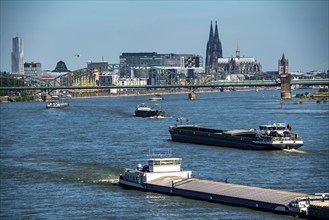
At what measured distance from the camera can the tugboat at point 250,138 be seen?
216ft

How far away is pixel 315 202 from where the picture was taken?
3869 cm

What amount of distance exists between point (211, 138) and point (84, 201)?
29.8 m

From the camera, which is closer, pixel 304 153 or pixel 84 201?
pixel 84 201

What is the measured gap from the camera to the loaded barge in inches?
1522

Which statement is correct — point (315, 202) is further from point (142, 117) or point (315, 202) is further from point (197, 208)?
point (142, 117)

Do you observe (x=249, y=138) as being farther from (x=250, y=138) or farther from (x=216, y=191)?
(x=216, y=191)

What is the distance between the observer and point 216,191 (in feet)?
141

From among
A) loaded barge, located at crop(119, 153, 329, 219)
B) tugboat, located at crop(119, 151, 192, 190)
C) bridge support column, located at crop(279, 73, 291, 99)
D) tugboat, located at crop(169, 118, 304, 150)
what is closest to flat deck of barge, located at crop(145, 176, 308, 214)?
loaded barge, located at crop(119, 153, 329, 219)

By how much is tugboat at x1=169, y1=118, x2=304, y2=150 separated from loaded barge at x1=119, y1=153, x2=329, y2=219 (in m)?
18.0

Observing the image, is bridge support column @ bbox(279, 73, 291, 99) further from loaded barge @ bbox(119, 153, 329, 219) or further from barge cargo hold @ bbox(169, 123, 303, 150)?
loaded barge @ bbox(119, 153, 329, 219)

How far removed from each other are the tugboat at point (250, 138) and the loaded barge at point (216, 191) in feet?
59.0

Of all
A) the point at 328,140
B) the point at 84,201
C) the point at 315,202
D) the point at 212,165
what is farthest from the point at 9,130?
the point at 315,202

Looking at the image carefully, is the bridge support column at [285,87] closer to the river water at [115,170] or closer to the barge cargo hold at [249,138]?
the river water at [115,170]

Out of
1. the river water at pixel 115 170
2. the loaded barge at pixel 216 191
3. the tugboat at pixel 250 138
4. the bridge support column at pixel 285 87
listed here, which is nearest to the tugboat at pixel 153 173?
the loaded barge at pixel 216 191
